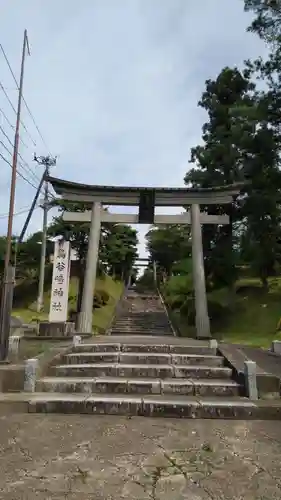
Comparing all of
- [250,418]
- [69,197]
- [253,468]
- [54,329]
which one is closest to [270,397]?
[250,418]

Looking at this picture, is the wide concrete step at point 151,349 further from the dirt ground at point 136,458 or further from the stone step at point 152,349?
the dirt ground at point 136,458

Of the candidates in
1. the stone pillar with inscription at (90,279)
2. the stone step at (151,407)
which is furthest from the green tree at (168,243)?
the stone step at (151,407)

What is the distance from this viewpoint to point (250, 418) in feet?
15.6

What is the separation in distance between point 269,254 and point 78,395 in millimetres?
13602

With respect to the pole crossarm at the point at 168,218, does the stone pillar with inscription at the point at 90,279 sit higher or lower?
lower

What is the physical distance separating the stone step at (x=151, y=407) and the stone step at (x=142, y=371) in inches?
47.9

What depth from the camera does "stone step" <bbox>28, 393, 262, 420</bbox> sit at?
15.7ft

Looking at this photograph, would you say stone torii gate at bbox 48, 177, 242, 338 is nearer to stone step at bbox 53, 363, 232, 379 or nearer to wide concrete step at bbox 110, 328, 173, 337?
wide concrete step at bbox 110, 328, 173, 337

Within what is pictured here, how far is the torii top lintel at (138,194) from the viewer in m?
14.9

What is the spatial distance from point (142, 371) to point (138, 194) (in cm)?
986

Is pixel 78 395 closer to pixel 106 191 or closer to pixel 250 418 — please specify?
pixel 250 418

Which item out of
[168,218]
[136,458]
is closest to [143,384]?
[136,458]

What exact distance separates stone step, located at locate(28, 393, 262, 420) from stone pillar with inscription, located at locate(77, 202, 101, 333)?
27.0 ft

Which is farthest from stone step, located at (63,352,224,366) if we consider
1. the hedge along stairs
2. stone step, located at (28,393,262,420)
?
stone step, located at (28,393,262,420)
